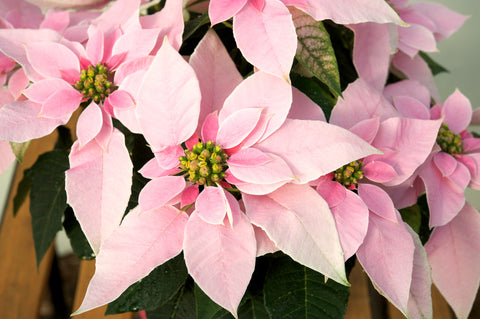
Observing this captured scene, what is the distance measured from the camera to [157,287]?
1.43ft

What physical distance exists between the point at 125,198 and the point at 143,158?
10 centimetres

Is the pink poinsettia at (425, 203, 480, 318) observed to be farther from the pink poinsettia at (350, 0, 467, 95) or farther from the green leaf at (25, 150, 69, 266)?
the green leaf at (25, 150, 69, 266)

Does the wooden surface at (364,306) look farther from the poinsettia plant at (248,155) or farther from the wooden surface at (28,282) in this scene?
the poinsettia plant at (248,155)

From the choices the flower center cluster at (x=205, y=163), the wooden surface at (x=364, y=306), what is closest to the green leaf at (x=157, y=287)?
the flower center cluster at (x=205, y=163)

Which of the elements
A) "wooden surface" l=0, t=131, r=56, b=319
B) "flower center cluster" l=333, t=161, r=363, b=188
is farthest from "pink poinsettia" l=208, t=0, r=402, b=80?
"wooden surface" l=0, t=131, r=56, b=319

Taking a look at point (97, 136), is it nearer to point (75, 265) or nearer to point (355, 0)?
point (355, 0)

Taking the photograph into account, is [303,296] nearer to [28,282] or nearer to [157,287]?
[157,287]

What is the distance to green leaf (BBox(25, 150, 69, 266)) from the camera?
0.50 metres

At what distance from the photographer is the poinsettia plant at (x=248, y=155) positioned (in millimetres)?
329

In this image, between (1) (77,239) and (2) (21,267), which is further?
(2) (21,267)

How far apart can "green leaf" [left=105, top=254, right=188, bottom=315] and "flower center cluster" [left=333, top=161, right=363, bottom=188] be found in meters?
0.16

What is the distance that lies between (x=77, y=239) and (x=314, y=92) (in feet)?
0.95

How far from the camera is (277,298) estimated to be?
0.42 metres

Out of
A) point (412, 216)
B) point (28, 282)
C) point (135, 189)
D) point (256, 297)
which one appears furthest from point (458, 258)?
point (28, 282)
